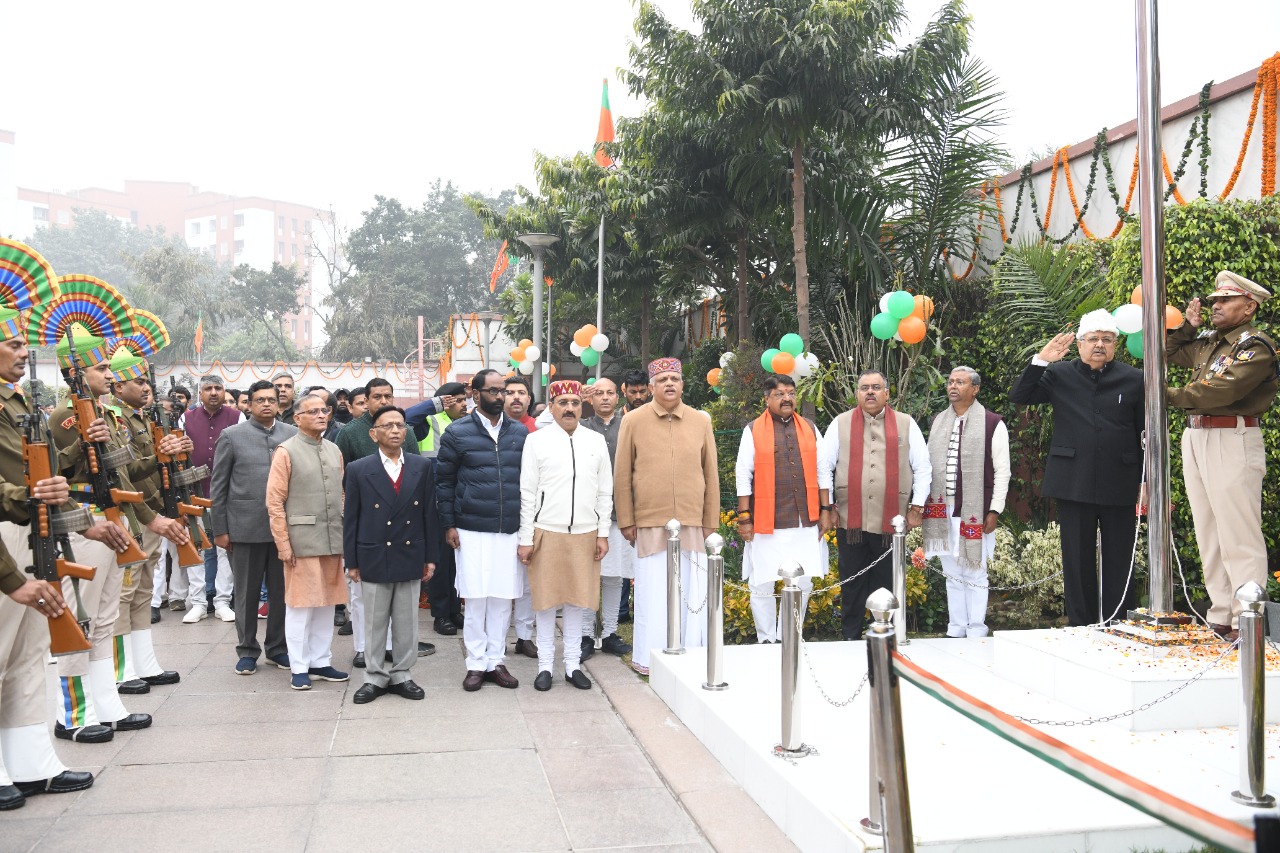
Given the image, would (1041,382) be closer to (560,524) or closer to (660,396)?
(660,396)

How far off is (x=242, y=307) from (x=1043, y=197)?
59.1m

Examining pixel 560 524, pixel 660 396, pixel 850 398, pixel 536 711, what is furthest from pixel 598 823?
pixel 850 398

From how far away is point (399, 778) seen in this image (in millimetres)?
4789

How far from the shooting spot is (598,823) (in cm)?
425

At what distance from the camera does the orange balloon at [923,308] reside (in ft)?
32.5

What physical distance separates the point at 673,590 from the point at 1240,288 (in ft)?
12.3

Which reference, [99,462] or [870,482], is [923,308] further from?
[99,462]

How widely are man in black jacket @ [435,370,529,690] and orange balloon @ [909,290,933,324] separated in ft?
16.3

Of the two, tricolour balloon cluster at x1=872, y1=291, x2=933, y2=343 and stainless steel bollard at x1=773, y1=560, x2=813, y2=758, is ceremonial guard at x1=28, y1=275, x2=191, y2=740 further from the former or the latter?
tricolour balloon cluster at x1=872, y1=291, x2=933, y2=343

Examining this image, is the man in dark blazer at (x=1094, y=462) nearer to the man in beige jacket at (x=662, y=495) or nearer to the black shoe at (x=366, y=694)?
the man in beige jacket at (x=662, y=495)

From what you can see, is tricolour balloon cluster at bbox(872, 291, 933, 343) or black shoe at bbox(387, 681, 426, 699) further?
tricolour balloon cluster at bbox(872, 291, 933, 343)

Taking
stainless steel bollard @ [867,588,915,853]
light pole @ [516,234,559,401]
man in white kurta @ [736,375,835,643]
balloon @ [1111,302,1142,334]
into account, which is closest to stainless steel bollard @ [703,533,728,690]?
man in white kurta @ [736,375,835,643]

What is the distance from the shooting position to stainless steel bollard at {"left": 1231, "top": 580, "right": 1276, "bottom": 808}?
372 cm

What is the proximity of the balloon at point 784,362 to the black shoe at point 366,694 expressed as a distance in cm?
596
